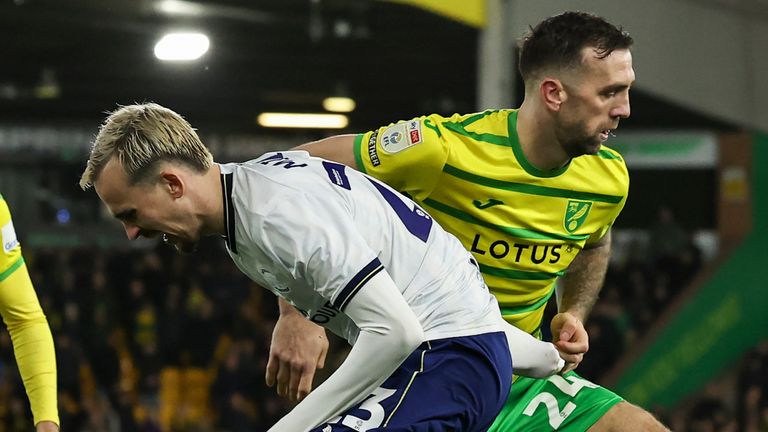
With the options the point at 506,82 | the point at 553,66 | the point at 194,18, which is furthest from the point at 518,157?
the point at 194,18

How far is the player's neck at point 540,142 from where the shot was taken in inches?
160

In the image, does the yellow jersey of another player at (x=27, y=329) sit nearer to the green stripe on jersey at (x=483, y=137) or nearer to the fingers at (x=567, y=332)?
the green stripe on jersey at (x=483, y=137)

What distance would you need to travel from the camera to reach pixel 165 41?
14133mm

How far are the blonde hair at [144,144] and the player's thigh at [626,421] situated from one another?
5.61 feet

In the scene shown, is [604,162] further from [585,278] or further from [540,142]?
[585,278]

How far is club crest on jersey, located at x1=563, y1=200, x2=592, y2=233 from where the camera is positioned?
13.7 feet

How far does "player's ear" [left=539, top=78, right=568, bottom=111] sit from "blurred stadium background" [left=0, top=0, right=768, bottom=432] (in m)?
6.75

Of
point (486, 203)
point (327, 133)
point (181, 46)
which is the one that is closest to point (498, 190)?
point (486, 203)

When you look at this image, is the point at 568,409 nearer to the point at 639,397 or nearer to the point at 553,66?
the point at 553,66

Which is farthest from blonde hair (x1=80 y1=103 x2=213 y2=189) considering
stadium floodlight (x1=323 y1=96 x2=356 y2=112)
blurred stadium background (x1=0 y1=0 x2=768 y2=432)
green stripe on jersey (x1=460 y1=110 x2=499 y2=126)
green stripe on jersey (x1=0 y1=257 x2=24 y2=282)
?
stadium floodlight (x1=323 y1=96 x2=356 y2=112)

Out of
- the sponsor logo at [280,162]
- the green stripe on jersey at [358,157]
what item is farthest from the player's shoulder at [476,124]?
the sponsor logo at [280,162]

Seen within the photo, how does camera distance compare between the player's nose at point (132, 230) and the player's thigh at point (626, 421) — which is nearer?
the player's nose at point (132, 230)

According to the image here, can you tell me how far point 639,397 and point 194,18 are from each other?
684 centimetres

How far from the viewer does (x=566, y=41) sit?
13.3 ft
